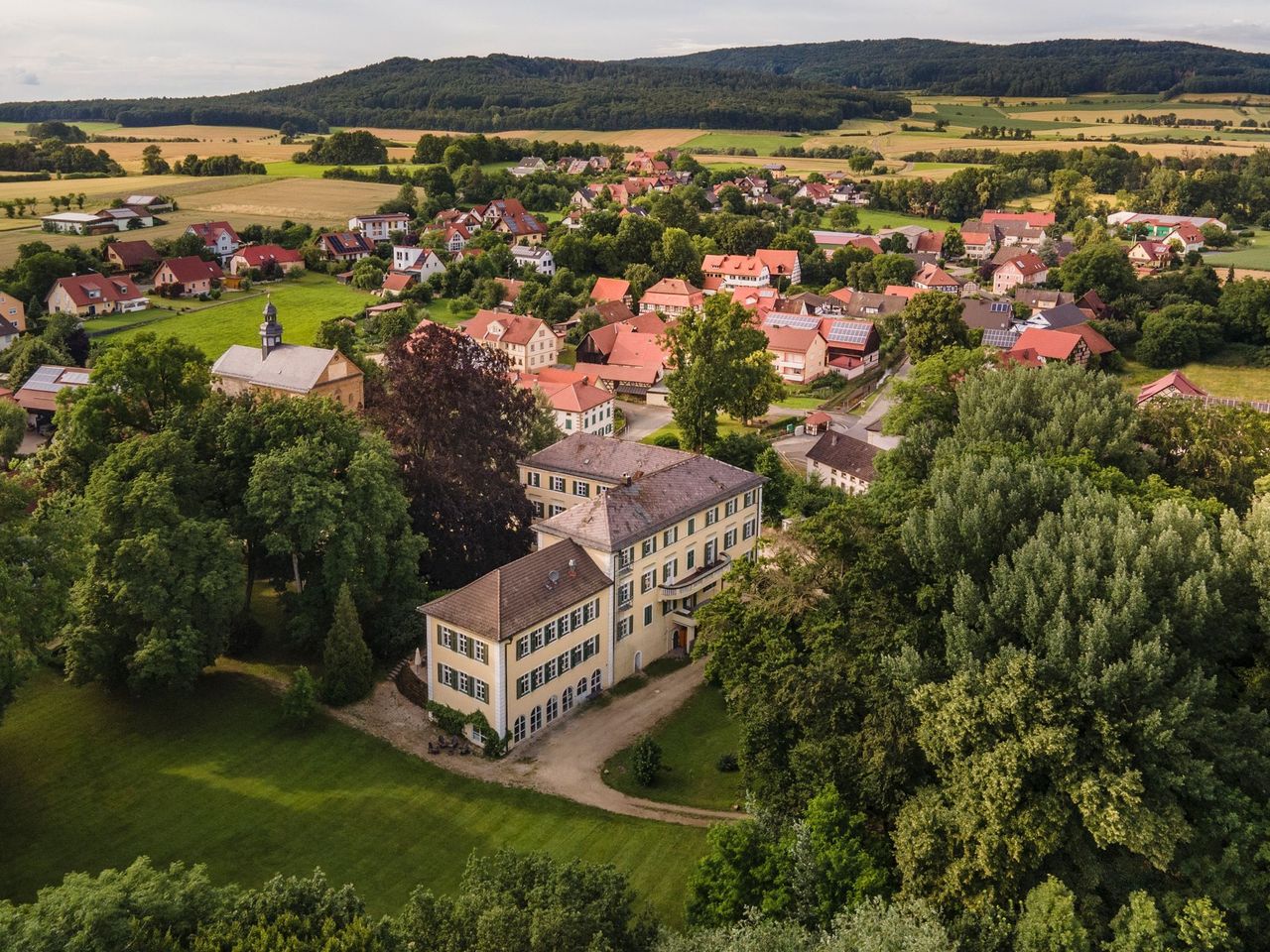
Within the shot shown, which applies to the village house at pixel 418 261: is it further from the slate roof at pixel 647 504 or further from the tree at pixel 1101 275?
the slate roof at pixel 647 504

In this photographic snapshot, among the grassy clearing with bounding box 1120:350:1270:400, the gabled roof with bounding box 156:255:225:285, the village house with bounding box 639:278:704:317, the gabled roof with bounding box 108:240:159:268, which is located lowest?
the grassy clearing with bounding box 1120:350:1270:400

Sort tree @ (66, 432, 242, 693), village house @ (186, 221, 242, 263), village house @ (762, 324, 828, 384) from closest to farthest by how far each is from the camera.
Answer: tree @ (66, 432, 242, 693) < village house @ (762, 324, 828, 384) < village house @ (186, 221, 242, 263)

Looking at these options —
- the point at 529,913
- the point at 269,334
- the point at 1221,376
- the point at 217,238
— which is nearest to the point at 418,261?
the point at 217,238

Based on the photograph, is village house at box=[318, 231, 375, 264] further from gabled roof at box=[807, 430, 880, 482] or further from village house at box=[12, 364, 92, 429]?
gabled roof at box=[807, 430, 880, 482]

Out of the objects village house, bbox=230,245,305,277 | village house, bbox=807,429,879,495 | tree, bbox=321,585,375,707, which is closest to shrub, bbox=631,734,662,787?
tree, bbox=321,585,375,707

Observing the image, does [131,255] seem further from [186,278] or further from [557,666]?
[557,666]

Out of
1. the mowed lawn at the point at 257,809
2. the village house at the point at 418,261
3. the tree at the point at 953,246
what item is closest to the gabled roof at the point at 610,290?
the village house at the point at 418,261
